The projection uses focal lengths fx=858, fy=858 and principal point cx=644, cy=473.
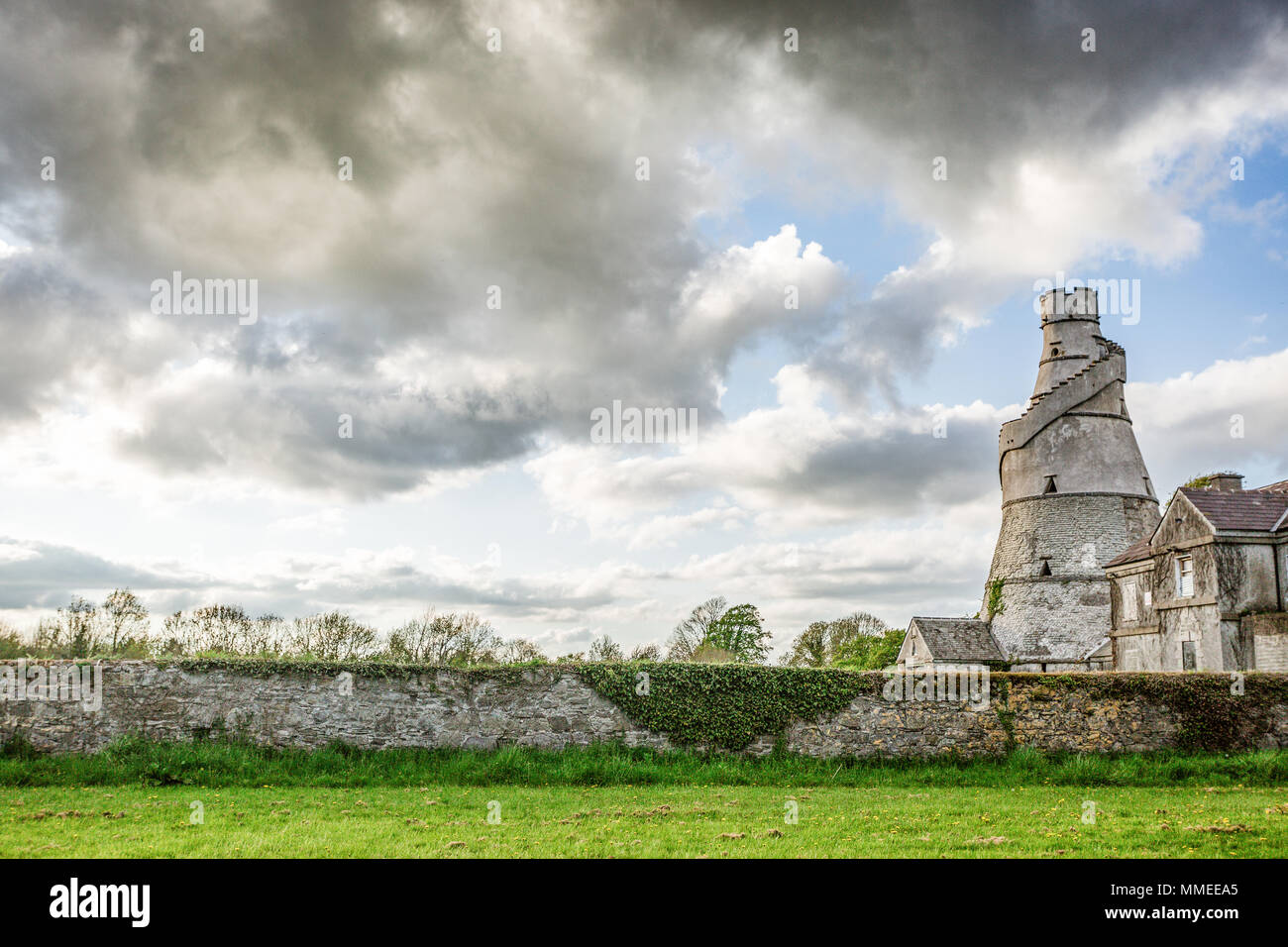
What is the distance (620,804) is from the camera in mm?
14281

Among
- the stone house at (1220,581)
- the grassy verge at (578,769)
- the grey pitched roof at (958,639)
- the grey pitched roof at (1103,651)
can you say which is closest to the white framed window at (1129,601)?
the stone house at (1220,581)

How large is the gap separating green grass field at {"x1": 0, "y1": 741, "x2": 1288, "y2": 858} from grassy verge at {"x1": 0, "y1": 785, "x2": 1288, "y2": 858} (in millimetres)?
46

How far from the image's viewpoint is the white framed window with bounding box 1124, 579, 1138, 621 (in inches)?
1347

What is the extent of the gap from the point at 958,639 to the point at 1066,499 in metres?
8.90

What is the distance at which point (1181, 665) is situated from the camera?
30.8 meters

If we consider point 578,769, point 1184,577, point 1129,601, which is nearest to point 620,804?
point 578,769

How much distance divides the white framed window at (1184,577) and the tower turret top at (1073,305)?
19655 millimetres

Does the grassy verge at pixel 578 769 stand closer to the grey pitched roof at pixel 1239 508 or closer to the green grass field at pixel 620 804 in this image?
the green grass field at pixel 620 804

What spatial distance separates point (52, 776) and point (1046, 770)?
823 inches

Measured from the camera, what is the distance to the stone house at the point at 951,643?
43.1 metres

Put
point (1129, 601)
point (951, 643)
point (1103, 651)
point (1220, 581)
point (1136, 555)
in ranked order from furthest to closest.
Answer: point (951, 643)
point (1103, 651)
point (1129, 601)
point (1136, 555)
point (1220, 581)

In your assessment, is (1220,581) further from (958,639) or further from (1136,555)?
(958,639)

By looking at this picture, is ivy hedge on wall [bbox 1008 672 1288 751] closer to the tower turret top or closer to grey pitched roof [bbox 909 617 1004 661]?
grey pitched roof [bbox 909 617 1004 661]
